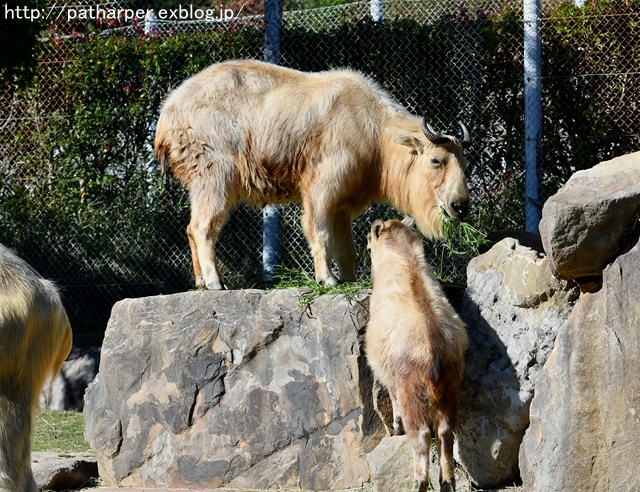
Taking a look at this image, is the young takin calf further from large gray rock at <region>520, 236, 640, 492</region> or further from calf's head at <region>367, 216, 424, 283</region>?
large gray rock at <region>520, 236, 640, 492</region>

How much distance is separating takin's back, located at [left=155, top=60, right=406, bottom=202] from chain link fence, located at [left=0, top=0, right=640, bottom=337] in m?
1.67

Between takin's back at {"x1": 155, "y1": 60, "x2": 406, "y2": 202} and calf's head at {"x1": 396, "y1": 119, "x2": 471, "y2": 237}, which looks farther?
takin's back at {"x1": 155, "y1": 60, "x2": 406, "y2": 202}

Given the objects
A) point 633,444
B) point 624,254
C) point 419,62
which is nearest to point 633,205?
point 624,254

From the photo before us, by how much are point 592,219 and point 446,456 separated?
65.1 inches

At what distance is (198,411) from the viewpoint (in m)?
7.15

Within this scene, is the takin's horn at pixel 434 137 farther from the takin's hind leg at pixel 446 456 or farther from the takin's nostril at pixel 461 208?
the takin's hind leg at pixel 446 456

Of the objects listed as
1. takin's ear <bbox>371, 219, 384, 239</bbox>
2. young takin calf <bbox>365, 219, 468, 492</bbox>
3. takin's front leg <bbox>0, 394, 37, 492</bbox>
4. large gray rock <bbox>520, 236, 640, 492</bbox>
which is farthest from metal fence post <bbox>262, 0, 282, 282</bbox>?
takin's front leg <bbox>0, 394, 37, 492</bbox>

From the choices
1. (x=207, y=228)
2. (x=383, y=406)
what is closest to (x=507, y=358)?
(x=383, y=406)

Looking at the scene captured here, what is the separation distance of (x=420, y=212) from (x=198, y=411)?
226 cm

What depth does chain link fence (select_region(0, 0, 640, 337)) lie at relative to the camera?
9328mm

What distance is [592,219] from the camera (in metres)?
5.15

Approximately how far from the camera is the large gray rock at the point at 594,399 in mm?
5008

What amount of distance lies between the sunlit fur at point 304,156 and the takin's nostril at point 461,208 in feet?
0.15

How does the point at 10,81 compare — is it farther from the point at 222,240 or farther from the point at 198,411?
the point at 198,411
